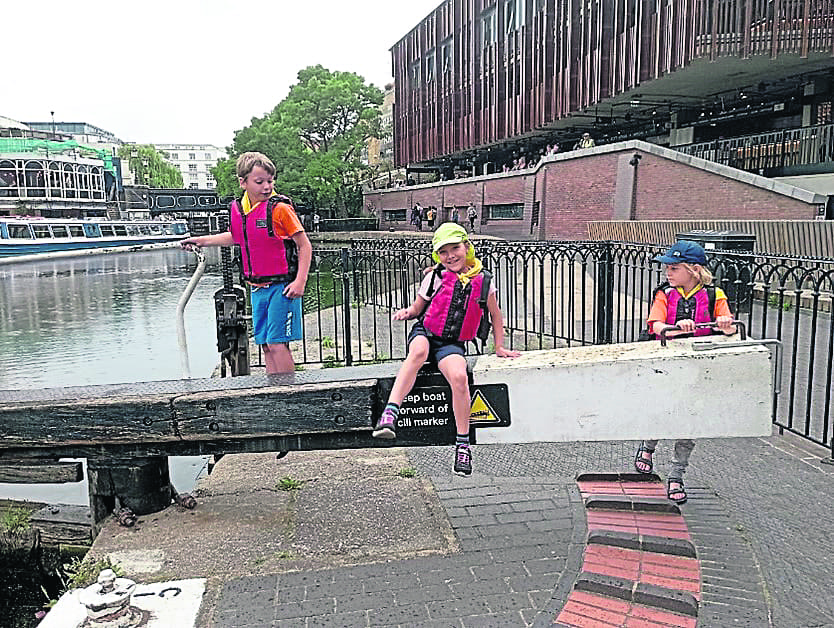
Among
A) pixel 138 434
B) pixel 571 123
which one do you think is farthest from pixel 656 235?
pixel 571 123

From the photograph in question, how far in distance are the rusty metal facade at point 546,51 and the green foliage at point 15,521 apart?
2028 cm

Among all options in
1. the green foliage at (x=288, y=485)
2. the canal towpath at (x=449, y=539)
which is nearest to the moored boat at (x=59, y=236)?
the green foliage at (x=288, y=485)

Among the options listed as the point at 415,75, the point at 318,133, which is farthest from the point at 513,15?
the point at 318,133

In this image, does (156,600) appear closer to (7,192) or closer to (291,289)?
(291,289)

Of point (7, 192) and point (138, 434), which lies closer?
point (138, 434)

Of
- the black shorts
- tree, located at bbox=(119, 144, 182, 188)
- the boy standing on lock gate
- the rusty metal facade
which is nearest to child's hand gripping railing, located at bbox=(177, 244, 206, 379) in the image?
the boy standing on lock gate

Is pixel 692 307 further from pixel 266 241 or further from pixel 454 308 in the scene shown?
pixel 266 241

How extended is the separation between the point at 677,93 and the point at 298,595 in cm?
2598

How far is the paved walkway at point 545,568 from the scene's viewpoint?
9.93 feet

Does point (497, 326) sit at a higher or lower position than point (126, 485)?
higher

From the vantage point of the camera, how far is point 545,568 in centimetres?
342

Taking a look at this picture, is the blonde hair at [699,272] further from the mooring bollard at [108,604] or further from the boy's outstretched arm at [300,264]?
the mooring bollard at [108,604]

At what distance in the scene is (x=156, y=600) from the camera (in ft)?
10.3

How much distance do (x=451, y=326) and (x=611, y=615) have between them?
1666mm
